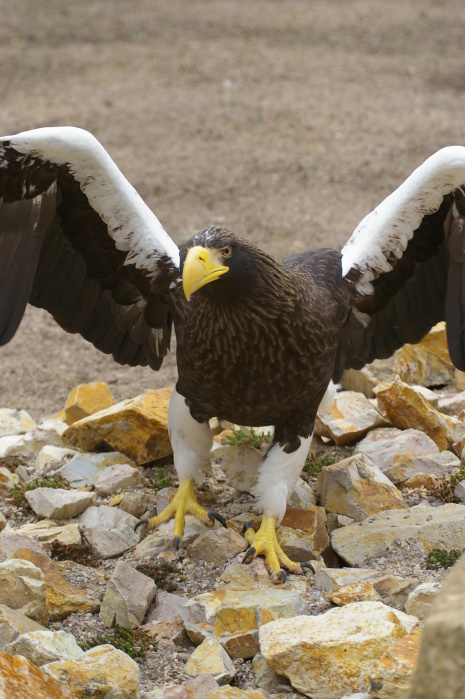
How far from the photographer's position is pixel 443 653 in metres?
1.74

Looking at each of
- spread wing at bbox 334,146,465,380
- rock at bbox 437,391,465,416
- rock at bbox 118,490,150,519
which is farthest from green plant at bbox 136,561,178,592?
rock at bbox 437,391,465,416

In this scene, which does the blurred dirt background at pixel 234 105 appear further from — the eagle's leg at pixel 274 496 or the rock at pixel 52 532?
the eagle's leg at pixel 274 496

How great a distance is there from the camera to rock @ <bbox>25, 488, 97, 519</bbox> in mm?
4598

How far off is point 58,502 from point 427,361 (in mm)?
2709

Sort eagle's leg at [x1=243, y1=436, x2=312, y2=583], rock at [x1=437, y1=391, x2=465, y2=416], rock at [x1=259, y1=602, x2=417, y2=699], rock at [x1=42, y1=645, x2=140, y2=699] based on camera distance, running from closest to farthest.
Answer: rock at [x1=42, y1=645, x2=140, y2=699], rock at [x1=259, y1=602, x2=417, y2=699], eagle's leg at [x1=243, y1=436, x2=312, y2=583], rock at [x1=437, y1=391, x2=465, y2=416]

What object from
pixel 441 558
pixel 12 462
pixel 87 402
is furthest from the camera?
pixel 87 402

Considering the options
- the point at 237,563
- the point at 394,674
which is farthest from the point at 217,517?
the point at 394,674

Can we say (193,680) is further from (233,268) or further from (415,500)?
(415,500)

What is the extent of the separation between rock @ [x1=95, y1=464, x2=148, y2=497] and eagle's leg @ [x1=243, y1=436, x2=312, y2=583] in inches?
31.8

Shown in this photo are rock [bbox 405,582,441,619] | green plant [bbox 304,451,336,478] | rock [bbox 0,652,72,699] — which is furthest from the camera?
green plant [bbox 304,451,336,478]

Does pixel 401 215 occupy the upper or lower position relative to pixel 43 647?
upper

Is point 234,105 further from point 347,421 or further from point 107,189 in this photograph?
point 107,189

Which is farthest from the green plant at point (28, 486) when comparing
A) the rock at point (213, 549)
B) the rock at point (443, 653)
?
the rock at point (443, 653)

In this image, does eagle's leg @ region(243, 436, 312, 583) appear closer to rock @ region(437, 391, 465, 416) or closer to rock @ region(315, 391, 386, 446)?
rock @ region(315, 391, 386, 446)
